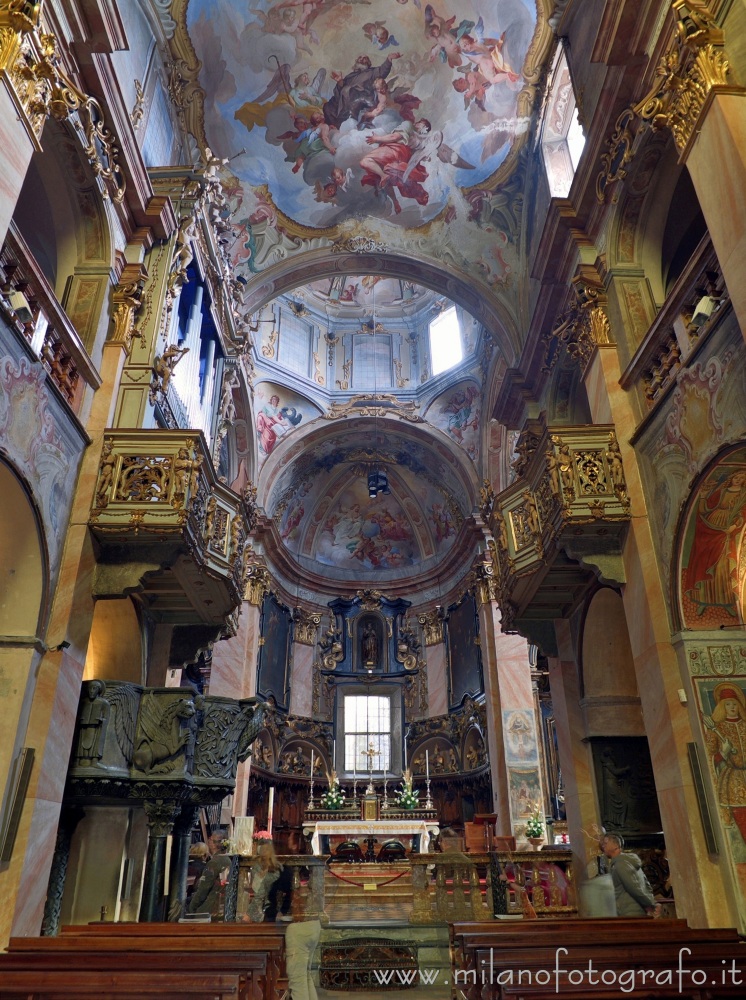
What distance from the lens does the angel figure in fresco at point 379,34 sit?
14.1 meters

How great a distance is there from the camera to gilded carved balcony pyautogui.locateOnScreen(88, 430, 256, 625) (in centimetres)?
819

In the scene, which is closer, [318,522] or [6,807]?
[6,807]

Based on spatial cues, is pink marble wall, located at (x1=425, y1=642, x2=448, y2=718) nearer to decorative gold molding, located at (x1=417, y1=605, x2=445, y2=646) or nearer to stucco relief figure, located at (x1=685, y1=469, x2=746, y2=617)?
decorative gold molding, located at (x1=417, y1=605, x2=445, y2=646)

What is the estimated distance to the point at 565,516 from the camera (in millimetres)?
8422

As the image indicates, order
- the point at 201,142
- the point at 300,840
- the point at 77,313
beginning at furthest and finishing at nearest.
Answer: the point at 300,840 < the point at 201,142 < the point at 77,313

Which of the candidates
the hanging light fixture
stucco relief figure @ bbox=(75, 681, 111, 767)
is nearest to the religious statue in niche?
the hanging light fixture

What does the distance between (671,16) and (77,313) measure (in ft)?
24.9

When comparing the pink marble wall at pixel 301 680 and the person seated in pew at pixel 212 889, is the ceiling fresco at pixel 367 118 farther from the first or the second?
the pink marble wall at pixel 301 680

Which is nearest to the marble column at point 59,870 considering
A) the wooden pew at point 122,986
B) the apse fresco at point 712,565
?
the wooden pew at point 122,986

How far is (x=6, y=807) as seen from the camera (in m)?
6.54

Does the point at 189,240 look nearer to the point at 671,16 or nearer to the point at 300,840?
the point at 671,16

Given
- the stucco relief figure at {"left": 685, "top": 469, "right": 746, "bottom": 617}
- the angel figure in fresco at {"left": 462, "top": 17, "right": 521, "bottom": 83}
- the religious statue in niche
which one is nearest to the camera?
the stucco relief figure at {"left": 685, "top": 469, "right": 746, "bottom": 617}

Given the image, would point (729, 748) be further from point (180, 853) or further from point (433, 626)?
point (433, 626)

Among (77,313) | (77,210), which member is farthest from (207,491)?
(77,210)
